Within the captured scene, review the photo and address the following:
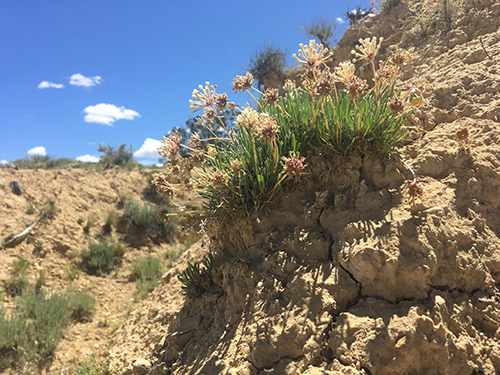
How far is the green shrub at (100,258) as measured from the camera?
7469 mm

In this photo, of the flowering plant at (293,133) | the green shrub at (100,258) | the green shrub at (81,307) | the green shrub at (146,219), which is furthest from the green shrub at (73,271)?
the flowering plant at (293,133)

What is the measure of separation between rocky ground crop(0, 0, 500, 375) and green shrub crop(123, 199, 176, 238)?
5.30 m

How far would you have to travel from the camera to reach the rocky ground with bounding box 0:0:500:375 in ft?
6.78

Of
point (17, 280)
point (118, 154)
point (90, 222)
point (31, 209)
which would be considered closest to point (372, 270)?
point (17, 280)

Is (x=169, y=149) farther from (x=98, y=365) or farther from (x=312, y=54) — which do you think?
(x=98, y=365)

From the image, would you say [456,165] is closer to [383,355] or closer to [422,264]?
[422,264]

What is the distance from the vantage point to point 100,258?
24.7 ft

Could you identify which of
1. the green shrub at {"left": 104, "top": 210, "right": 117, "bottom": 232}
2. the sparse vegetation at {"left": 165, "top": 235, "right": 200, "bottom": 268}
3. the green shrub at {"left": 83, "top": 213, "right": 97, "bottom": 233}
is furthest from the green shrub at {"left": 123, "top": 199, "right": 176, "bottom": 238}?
the green shrub at {"left": 83, "top": 213, "right": 97, "bottom": 233}

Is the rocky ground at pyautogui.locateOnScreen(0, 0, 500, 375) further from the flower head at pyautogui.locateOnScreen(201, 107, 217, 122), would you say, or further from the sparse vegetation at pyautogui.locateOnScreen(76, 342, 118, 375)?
the flower head at pyautogui.locateOnScreen(201, 107, 217, 122)

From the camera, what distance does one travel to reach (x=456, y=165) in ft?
9.51

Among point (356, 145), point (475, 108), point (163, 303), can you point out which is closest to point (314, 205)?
point (356, 145)

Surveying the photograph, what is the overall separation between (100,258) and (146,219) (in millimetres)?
1983

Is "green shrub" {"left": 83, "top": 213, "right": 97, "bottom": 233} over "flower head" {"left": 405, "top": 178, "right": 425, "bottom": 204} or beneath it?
over

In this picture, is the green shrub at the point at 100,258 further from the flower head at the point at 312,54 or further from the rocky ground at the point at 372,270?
the flower head at the point at 312,54
